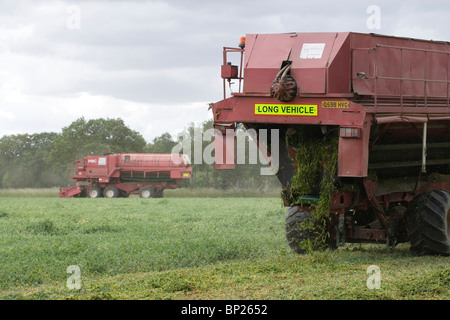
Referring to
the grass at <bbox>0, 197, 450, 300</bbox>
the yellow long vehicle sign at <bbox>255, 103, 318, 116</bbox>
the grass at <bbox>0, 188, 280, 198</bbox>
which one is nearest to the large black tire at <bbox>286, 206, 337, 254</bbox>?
the grass at <bbox>0, 197, 450, 300</bbox>

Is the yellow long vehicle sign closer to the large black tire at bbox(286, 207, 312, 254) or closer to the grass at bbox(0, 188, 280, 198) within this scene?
the large black tire at bbox(286, 207, 312, 254)

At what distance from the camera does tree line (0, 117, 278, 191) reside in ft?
204

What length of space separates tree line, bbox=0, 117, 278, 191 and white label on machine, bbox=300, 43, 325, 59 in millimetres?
45090

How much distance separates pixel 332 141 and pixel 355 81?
39.1 inches

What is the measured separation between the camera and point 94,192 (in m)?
45.0

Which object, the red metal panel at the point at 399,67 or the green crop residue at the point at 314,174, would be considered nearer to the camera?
the green crop residue at the point at 314,174

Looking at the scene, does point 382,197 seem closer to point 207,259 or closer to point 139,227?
point 207,259

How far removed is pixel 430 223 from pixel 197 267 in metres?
3.75

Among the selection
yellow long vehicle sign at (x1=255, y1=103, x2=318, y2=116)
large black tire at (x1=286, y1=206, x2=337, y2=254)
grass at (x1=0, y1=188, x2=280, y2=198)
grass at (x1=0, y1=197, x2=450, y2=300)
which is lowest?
grass at (x1=0, y1=188, x2=280, y2=198)

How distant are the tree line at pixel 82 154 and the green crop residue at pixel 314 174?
4466 centimetres

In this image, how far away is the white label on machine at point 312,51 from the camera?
32.8 ft

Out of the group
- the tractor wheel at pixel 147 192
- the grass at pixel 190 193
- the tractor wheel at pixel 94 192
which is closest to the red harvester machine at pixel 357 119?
the tractor wheel at pixel 147 192

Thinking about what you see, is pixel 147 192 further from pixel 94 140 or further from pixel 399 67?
pixel 399 67

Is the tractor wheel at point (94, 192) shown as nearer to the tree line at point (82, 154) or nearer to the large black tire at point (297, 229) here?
the tree line at point (82, 154)
